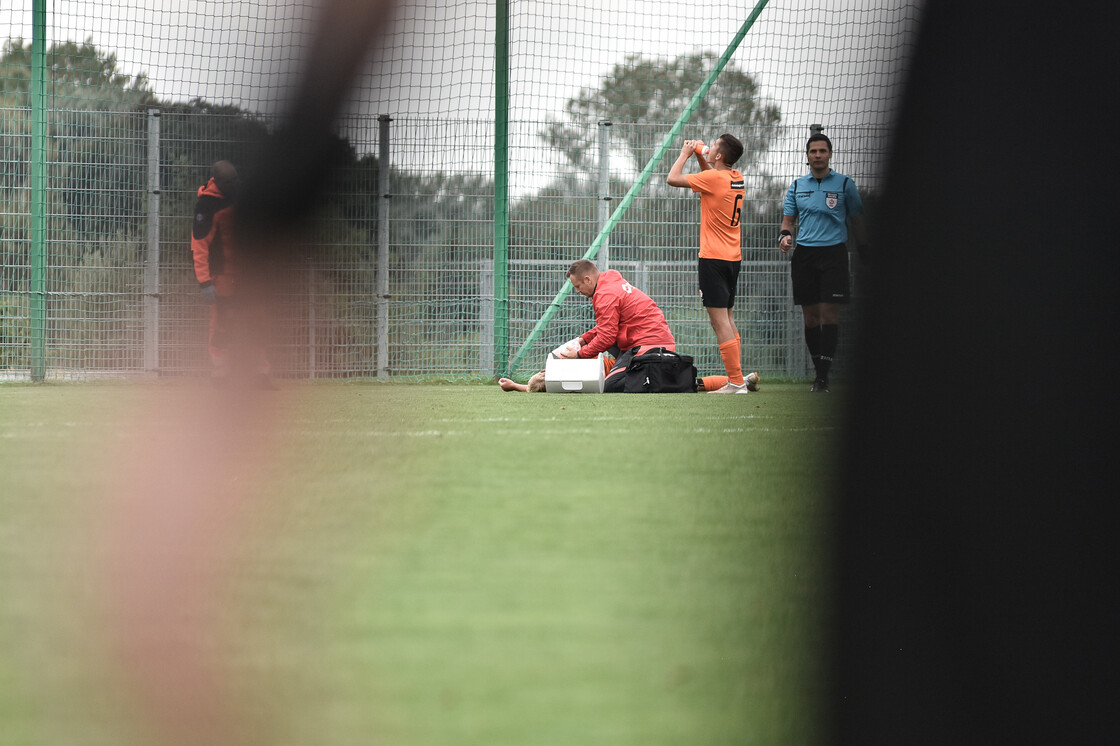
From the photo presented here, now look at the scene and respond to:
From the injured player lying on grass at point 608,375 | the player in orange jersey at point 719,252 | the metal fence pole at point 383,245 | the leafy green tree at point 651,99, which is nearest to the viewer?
the metal fence pole at point 383,245

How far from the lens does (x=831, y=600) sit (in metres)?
0.47

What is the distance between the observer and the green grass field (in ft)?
1.62

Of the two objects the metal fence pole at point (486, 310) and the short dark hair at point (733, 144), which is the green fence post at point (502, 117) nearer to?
the metal fence pole at point (486, 310)

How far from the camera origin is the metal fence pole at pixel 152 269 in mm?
462

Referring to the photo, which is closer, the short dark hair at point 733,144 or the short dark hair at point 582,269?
the short dark hair at point 733,144

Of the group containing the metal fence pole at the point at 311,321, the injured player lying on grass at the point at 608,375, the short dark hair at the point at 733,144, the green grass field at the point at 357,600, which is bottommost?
the injured player lying on grass at the point at 608,375

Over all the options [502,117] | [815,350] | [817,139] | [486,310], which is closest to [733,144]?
[815,350]

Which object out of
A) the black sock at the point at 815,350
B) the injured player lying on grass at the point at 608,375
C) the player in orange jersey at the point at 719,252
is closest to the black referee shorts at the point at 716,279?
the player in orange jersey at the point at 719,252

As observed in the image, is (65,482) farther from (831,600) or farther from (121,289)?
(831,600)

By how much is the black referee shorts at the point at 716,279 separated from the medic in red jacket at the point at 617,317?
0.27 m

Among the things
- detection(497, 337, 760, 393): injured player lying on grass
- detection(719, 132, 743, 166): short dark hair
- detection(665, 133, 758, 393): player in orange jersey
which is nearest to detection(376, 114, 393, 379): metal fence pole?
detection(719, 132, 743, 166): short dark hair

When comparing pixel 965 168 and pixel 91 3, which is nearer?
pixel 965 168

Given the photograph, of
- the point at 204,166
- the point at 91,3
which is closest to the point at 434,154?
the point at 204,166

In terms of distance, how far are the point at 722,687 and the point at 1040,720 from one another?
20cm
